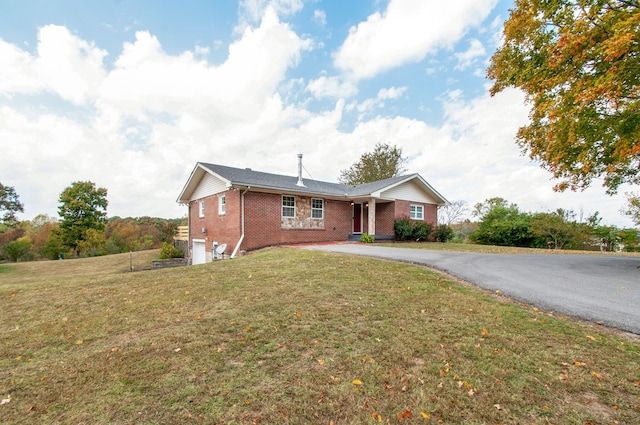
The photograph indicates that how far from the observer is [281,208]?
46.8 ft

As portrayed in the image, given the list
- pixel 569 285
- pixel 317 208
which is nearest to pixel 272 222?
pixel 317 208

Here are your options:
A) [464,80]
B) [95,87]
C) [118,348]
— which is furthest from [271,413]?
[464,80]

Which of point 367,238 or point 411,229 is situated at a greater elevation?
point 411,229

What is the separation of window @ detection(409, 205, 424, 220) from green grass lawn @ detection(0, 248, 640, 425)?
1432 centimetres

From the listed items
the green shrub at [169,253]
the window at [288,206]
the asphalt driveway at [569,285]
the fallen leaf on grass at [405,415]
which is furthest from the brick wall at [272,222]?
the fallen leaf on grass at [405,415]

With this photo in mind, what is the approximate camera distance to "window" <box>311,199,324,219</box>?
15534mm

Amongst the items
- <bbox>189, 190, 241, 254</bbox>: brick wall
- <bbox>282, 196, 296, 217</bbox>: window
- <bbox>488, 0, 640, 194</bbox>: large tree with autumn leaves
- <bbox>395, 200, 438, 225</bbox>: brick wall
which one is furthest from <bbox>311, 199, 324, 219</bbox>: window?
<bbox>488, 0, 640, 194</bbox>: large tree with autumn leaves

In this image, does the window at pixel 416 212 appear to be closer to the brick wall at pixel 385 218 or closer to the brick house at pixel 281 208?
the brick house at pixel 281 208

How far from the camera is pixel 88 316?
4152 millimetres

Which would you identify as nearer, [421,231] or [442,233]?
[421,231]

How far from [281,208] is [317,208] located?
2.37 meters

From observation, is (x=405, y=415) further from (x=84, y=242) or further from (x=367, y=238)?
(x=84, y=242)

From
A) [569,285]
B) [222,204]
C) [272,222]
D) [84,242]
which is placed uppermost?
[222,204]

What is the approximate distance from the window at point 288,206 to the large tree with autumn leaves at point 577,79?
32.4 feet
